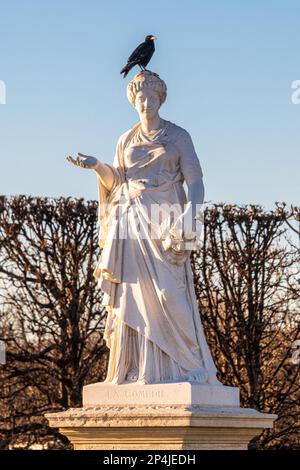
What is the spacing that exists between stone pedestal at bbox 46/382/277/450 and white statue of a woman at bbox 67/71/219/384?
0.58 feet

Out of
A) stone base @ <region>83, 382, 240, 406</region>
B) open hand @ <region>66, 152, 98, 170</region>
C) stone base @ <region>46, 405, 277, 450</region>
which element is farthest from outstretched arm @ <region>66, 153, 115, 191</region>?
stone base @ <region>46, 405, 277, 450</region>

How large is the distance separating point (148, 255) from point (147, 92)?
4.82 ft

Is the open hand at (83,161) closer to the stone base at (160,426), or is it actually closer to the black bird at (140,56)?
the black bird at (140,56)

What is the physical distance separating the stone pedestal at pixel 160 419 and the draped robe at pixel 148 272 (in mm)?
186

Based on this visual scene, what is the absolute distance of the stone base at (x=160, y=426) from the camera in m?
11.4

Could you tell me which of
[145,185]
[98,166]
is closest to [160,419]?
[145,185]

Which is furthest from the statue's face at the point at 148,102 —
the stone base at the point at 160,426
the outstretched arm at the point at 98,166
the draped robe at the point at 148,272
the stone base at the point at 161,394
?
the stone base at the point at 160,426

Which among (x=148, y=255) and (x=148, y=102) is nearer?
(x=148, y=255)

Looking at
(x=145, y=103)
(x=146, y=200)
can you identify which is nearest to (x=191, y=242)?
(x=146, y=200)

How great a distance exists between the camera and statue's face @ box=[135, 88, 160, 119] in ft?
41.2

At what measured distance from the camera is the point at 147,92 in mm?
12555

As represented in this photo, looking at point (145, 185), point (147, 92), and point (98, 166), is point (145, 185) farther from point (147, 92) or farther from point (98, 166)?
point (147, 92)

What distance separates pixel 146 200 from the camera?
12352mm

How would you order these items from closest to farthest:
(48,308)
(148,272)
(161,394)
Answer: (161,394)
(148,272)
(48,308)
